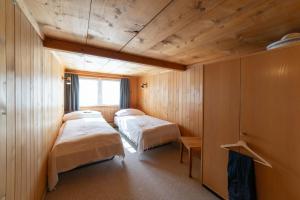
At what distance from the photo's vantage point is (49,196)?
73.5 inches

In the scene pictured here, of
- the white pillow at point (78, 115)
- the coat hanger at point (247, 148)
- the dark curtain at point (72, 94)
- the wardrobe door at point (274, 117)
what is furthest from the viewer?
the dark curtain at point (72, 94)

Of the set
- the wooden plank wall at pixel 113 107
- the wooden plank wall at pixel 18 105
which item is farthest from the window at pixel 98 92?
the wooden plank wall at pixel 18 105

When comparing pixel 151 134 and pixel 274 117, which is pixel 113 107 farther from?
pixel 274 117

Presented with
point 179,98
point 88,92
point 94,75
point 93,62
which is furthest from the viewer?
point 88,92

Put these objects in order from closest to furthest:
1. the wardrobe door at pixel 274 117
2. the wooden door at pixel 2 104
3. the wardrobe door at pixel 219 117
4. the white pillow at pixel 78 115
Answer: the wooden door at pixel 2 104, the wardrobe door at pixel 274 117, the wardrobe door at pixel 219 117, the white pillow at pixel 78 115

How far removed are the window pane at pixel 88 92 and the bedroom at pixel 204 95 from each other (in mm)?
2732

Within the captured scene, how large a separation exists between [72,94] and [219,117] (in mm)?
4287

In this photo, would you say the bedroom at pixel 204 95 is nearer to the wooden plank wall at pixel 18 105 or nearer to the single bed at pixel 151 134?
the wooden plank wall at pixel 18 105

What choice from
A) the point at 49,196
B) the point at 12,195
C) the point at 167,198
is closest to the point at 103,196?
the point at 49,196

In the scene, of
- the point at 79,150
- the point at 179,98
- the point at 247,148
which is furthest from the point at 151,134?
the point at 247,148

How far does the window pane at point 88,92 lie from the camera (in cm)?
480

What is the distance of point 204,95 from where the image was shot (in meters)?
2.04

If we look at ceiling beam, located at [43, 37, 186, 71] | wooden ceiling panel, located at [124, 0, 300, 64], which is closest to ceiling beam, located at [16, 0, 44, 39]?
ceiling beam, located at [43, 37, 186, 71]

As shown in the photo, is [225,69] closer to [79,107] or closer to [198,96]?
[198,96]
